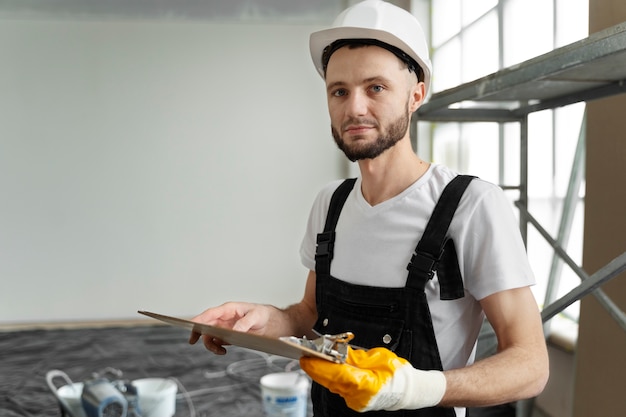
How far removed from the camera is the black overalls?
1258mm

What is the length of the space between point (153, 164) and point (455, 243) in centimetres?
494

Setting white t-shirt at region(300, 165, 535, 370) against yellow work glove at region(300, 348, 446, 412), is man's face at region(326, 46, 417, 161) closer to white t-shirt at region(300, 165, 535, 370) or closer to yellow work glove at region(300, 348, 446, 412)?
white t-shirt at region(300, 165, 535, 370)

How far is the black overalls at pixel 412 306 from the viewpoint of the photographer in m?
1.26

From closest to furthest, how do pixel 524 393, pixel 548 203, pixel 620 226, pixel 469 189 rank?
Answer: pixel 524 393 → pixel 469 189 → pixel 620 226 → pixel 548 203

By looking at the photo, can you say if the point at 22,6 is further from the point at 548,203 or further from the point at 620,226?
the point at 620,226

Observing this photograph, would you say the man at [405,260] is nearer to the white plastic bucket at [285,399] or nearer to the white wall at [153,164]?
the white plastic bucket at [285,399]

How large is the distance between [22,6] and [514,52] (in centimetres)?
438

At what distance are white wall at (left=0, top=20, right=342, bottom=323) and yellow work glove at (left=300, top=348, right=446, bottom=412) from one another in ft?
16.3

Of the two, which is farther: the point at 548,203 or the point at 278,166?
the point at 278,166

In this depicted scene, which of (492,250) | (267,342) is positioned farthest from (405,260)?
(267,342)

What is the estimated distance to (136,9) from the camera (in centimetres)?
567

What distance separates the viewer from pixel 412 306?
1.28 meters

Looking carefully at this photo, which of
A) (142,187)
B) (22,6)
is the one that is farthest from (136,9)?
(142,187)

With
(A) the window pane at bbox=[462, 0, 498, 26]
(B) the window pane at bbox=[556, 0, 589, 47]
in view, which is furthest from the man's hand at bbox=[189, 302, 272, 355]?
(A) the window pane at bbox=[462, 0, 498, 26]
